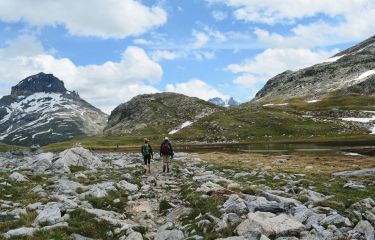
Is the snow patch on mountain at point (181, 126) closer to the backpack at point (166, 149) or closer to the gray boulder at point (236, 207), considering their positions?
the backpack at point (166, 149)

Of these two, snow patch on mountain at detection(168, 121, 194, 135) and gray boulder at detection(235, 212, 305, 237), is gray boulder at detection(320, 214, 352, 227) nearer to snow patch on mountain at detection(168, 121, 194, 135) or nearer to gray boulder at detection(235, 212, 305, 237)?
gray boulder at detection(235, 212, 305, 237)

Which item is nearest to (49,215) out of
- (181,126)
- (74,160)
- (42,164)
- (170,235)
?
(170,235)

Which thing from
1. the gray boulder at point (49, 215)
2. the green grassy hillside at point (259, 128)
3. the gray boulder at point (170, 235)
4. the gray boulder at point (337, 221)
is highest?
the green grassy hillside at point (259, 128)

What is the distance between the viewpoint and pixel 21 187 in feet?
88.0

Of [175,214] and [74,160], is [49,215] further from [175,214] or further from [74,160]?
[74,160]

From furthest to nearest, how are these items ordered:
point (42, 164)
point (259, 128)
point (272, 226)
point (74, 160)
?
point (259, 128) < point (74, 160) < point (42, 164) < point (272, 226)

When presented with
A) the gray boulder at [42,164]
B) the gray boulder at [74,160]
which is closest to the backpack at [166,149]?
the gray boulder at [74,160]

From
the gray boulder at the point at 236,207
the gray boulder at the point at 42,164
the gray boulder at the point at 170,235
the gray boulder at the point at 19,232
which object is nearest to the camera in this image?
the gray boulder at the point at 19,232

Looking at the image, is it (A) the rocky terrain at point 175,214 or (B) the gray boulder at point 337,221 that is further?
(B) the gray boulder at point 337,221

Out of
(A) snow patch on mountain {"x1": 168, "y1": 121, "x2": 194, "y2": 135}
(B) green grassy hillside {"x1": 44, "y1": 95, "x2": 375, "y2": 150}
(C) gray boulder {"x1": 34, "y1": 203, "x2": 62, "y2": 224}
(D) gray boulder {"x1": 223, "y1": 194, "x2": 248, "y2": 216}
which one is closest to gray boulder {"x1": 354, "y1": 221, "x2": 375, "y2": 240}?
(D) gray boulder {"x1": 223, "y1": 194, "x2": 248, "y2": 216}

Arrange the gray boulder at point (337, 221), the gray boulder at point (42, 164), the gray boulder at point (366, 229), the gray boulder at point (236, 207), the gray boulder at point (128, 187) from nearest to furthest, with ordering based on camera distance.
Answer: the gray boulder at point (366, 229) → the gray boulder at point (337, 221) → the gray boulder at point (236, 207) → the gray boulder at point (128, 187) → the gray boulder at point (42, 164)

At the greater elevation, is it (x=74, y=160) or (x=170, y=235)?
(x=74, y=160)

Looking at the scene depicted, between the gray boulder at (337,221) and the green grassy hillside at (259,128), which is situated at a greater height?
the green grassy hillside at (259,128)

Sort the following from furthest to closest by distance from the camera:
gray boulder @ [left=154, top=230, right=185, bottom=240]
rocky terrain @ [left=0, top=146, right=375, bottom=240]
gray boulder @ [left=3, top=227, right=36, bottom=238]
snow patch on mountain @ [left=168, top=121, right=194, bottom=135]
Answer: snow patch on mountain @ [left=168, top=121, right=194, bottom=135], gray boulder @ [left=154, top=230, right=185, bottom=240], rocky terrain @ [left=0, top=146, right=375, bottom=240], gray boulder @ [left=3, top=227, right=36, bottom=238]
